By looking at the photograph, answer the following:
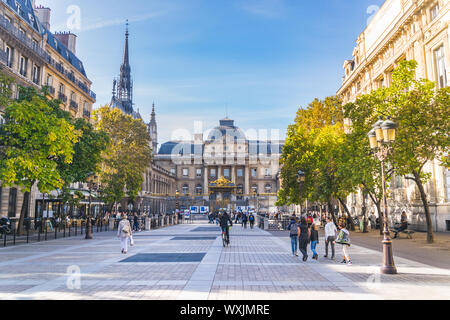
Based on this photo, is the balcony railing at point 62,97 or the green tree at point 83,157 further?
the balcony railing at point 62,97

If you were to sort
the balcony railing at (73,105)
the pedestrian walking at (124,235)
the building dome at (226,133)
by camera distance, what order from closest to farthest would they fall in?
the pedestrian walking at (124,235)
the balcony railing at (73,105)
the building dome at (226,133)

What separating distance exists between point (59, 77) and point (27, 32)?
5.86 meters

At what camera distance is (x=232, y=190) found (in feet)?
243

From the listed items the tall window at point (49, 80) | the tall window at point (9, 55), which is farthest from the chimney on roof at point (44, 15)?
the tall window at point (9, 55)

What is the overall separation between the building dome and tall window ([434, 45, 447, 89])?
8100cm

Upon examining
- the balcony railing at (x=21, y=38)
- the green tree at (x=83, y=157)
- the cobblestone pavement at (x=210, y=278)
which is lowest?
the cobblestone pavement at (x=210, y=278)

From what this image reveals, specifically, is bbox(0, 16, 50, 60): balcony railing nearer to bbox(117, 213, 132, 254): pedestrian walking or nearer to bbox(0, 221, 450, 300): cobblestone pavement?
bbox(0, 221, 450, 300): cobblestone pavement

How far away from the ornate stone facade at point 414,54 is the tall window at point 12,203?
108 feet

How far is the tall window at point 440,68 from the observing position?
25.2m

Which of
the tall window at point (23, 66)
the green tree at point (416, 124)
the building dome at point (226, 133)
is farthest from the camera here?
the building dome at point (226, 133)

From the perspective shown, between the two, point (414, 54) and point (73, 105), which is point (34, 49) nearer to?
point (73, 105)

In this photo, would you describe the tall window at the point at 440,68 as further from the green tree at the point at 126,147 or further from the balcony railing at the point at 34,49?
the balcony railing at the point at 34,49

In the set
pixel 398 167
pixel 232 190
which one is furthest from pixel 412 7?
pixel 232 190

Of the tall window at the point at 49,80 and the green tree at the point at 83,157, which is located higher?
the tall window at the point at 49,80
